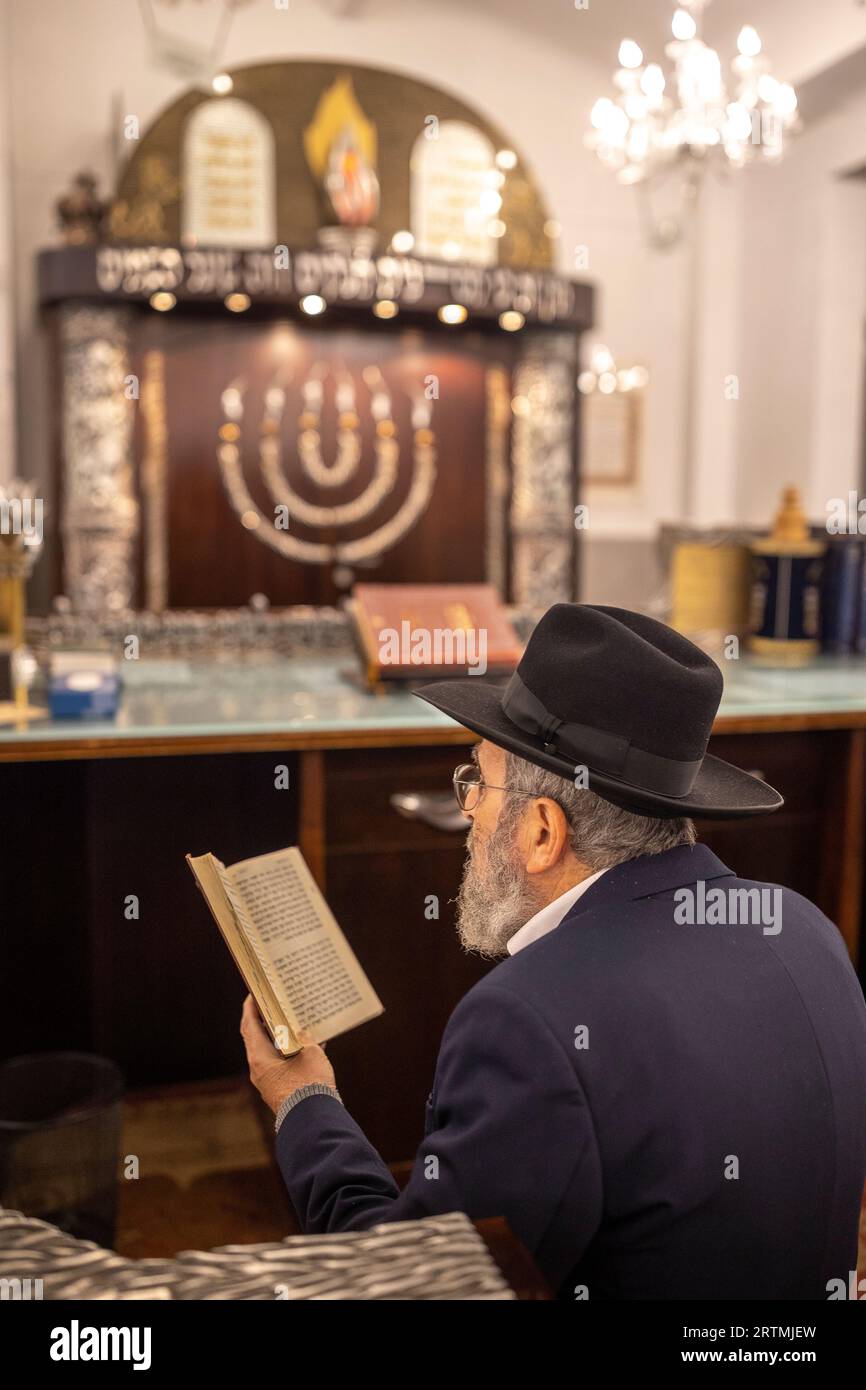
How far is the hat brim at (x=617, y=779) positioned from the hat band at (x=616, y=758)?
0.01 metres

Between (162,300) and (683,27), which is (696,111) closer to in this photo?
(683,27)

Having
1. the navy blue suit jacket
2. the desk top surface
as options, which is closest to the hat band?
the navy blue suit jacket

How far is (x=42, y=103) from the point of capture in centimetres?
662

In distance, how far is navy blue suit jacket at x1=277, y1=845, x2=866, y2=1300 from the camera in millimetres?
1186

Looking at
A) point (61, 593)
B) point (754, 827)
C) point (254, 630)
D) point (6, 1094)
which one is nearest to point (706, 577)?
point (754, 827)

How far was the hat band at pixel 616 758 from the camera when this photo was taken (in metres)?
1.37

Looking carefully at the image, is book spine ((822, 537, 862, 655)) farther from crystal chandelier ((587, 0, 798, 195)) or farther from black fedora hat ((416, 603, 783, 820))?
black fedora hat ((416, 603, 783, 820))

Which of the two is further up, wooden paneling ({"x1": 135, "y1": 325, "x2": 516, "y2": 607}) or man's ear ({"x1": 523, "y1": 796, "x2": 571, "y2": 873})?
wooden paneling ({"x1": 135, "y1": 325, "x2": 516, "y2": 607})

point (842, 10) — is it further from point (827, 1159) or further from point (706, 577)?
point (827, 1159)

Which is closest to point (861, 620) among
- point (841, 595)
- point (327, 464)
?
point (841, 595)

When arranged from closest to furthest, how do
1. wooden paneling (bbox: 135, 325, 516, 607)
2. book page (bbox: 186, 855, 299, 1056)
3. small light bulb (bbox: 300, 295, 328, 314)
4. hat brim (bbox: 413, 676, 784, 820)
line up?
hat brim (bbox: 413, 676, 784, 820), book page (bbox: 186, 855, 299, 1056), small light bulb (bbox: 300, 295, 328, 314), wooden paneling (bbox: 135, 325, 516, 607)

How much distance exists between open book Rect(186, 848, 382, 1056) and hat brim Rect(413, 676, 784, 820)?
14.4 inches

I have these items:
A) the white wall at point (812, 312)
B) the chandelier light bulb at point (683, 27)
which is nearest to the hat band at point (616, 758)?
the chandelier light bulb at point (683, 27)

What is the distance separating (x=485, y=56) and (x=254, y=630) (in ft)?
17.3
